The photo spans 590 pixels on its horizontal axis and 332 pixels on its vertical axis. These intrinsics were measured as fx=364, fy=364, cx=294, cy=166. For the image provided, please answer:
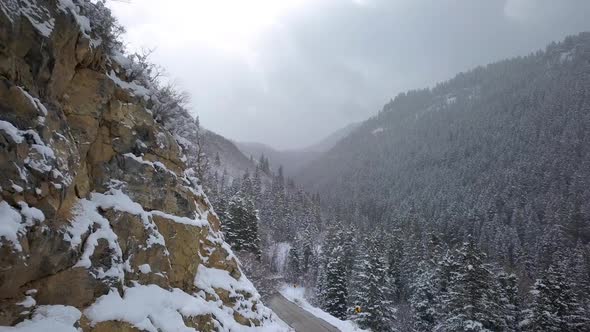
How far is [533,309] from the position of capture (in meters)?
26.9

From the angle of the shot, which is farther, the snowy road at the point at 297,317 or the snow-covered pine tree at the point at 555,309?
the snowy road at the point at 297,317

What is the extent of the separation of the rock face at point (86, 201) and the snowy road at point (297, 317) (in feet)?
58.7

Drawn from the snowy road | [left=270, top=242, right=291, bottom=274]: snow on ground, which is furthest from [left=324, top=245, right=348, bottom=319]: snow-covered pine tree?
[left=270, top=242, right=291, bottom=274]: snow on ground

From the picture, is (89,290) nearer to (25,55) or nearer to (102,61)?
(25,55)

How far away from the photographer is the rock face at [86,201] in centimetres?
523

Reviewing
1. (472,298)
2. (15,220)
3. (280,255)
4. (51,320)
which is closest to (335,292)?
(472,298)

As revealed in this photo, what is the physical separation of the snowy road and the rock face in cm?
1788

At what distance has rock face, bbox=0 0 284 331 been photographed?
206 inches

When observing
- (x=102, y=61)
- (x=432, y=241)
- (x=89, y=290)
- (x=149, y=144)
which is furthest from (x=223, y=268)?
(x=432, y=241)

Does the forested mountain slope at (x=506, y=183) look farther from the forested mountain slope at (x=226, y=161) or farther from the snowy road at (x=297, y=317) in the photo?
the snowy road at (x=297, y=317)

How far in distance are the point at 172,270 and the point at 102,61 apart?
16.5 ft

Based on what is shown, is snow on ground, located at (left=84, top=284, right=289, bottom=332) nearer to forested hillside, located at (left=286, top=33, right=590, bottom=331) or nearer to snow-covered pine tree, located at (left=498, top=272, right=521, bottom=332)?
forested hillside, located at (left=286, top=33, right=590, bottom=331)

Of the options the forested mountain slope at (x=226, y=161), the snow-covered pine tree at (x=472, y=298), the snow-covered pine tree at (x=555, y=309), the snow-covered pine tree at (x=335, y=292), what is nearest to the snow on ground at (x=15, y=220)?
the snow-covered pine tree at (x=472, y=298)

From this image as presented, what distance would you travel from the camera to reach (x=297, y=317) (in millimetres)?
29984
